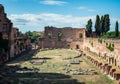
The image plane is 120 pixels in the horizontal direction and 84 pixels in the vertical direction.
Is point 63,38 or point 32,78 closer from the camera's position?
point 32,78

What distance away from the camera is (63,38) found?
92938 mm

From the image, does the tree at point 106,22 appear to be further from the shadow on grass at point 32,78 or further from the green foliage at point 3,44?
the shadow on grass at point 32,78

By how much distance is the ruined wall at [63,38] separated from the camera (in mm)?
89125

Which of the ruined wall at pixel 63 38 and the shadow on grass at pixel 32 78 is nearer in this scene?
the shadow on grass at pixel 32 78

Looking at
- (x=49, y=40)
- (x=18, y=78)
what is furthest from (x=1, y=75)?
(x=49, y=40)

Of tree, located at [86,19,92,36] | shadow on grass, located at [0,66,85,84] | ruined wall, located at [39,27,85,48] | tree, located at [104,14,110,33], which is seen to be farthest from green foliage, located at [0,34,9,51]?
tree, located at [86,19,92,36]

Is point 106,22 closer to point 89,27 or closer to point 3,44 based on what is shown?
point 89,27

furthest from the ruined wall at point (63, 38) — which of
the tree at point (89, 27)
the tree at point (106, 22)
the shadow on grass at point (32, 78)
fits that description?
the shadow on grass at point (32, 78)

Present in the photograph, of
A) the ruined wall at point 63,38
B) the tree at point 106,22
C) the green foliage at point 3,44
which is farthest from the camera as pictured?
the ruined wall at point 63,38

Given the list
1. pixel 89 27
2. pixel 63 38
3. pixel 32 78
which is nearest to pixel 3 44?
pixel 32 78

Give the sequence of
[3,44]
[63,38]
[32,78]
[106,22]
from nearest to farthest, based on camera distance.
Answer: [32,78]
[3,44]
[106,22]
[63,38]

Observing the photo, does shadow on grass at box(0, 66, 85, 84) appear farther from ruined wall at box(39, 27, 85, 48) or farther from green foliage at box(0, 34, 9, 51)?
ruined wall at box(39, 27, 85, 48)

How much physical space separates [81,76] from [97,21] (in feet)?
191

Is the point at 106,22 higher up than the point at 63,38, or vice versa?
the point at 106,22
